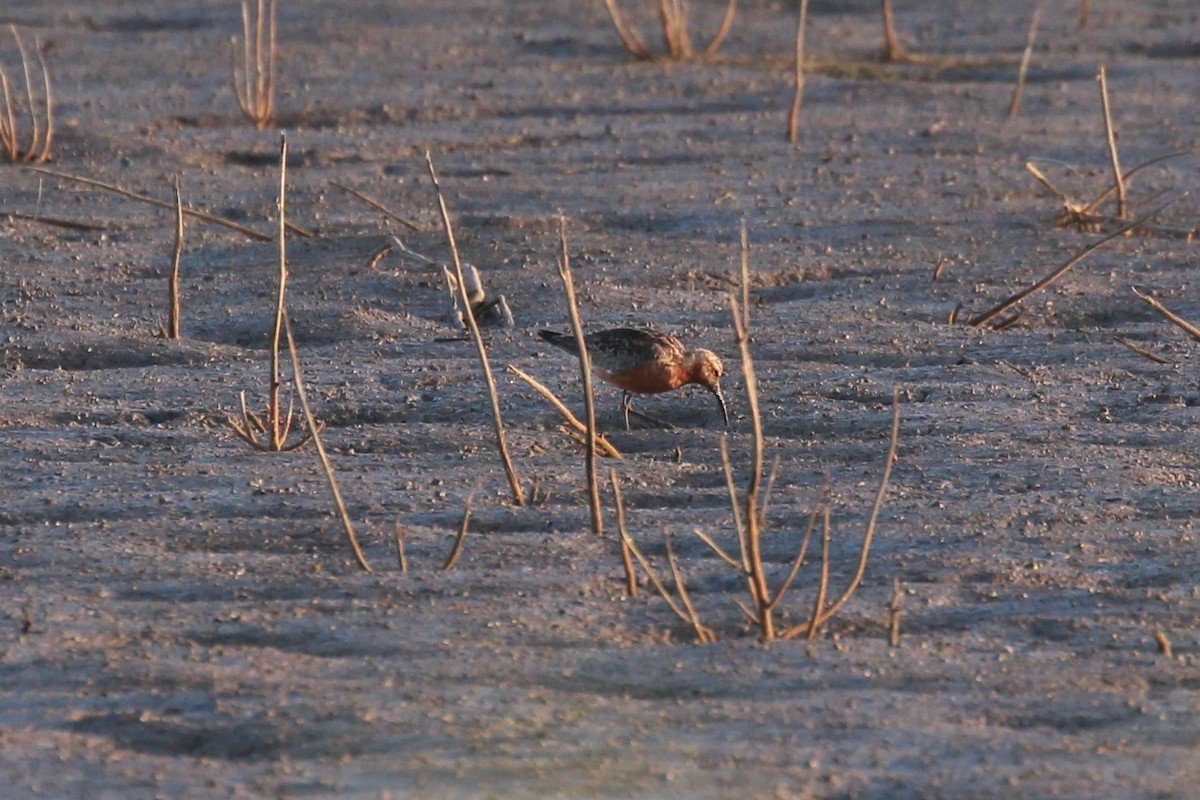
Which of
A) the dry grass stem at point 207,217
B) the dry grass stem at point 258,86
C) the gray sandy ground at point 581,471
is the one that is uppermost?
the dry grass stem at point 258,86

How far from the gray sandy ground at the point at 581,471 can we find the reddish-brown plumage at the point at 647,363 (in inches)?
5.7

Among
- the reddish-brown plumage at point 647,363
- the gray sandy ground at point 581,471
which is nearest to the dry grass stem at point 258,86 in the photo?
the gray sandy ground at point 581,471

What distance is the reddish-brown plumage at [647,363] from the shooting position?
15.7 ft

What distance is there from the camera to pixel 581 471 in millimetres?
4426

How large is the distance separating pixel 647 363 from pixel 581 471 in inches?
17.9

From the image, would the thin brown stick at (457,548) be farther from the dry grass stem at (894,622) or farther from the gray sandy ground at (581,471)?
the dry grass stem at (894,622)

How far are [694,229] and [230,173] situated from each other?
1.94m

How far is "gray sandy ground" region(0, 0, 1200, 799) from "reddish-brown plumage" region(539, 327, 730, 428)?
145 mm

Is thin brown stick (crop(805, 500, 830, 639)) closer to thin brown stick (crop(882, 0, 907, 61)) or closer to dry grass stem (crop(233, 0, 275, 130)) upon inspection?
dry grass stem (crop(233, 0, 275, 130))

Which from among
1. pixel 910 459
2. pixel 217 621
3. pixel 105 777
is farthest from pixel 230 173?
pixel 105 777

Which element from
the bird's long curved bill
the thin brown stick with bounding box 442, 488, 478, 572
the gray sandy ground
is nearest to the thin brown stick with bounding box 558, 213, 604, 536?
the gray sandy ground

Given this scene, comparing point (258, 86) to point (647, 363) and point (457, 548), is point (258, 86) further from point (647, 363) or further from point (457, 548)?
point (457, 548)

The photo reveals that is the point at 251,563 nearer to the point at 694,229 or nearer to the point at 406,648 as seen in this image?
the point at 406,648

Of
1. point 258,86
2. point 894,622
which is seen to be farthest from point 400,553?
point 258,86
